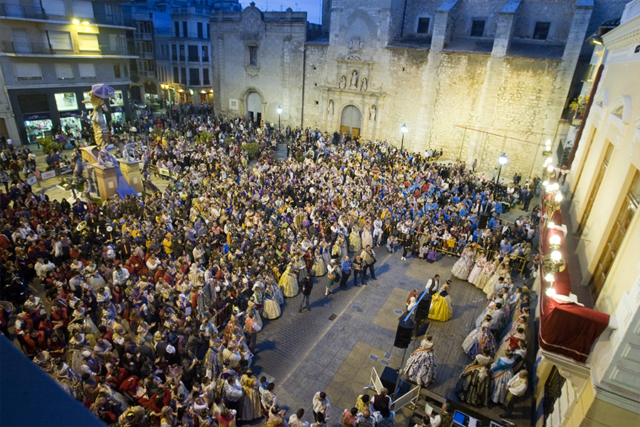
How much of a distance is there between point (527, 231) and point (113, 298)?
1621cm

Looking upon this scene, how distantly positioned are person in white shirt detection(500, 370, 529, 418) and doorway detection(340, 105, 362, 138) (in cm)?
2754

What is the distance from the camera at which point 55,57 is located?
98.7 feet

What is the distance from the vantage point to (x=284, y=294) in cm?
1347

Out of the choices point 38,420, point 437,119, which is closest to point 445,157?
point 437,119

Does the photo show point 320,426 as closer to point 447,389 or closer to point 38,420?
point 447,389

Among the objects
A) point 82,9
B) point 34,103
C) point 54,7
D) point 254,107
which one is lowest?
point 254,107

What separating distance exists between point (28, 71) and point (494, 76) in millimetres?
34203

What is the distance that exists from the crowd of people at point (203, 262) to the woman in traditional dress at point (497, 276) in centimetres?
18

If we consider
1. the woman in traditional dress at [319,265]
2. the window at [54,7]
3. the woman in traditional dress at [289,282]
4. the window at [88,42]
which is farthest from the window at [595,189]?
the window at [88,42]

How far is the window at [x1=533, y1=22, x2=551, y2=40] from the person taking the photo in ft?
87.4

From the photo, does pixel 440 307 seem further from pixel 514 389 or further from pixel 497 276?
pixel 514 389

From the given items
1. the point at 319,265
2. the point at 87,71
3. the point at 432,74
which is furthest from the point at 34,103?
the point at 432,74

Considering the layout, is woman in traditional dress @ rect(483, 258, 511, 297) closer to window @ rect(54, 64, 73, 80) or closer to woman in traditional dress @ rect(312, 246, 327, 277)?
woman in traditional dress @ rect(312, 246, 327, 277)

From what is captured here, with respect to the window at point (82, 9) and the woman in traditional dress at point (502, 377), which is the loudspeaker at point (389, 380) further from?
the window at point (82, 9)
